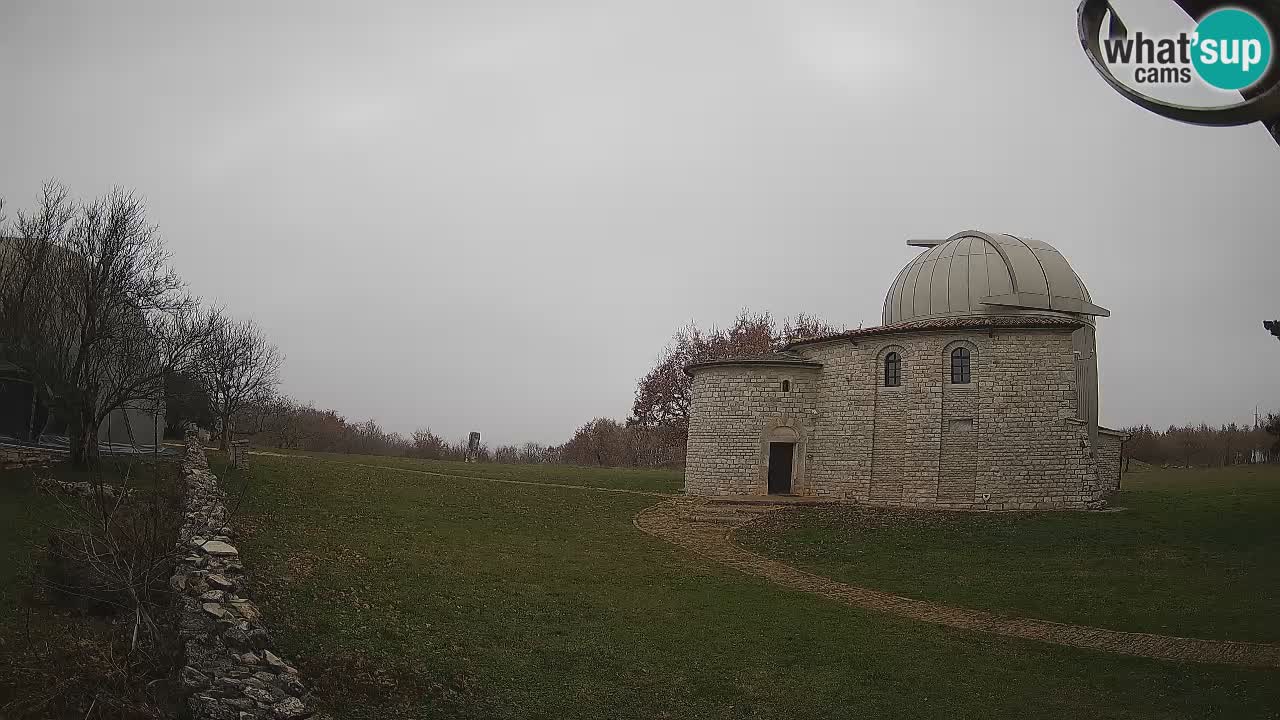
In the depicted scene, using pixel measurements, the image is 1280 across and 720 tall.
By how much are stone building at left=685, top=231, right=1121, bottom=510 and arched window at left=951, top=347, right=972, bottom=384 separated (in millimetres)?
45

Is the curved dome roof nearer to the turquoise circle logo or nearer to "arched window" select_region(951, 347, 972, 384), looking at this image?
"arched window" select_region(951, 347, 972, 384)

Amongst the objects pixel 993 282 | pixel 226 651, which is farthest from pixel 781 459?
pixel 226 651

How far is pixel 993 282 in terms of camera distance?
958 inches

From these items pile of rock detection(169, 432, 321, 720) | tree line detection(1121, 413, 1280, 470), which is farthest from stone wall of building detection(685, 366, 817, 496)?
tree line detection(1121, 413, 1280, 470)

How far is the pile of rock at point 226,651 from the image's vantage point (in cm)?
660

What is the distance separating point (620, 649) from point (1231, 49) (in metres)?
8.95

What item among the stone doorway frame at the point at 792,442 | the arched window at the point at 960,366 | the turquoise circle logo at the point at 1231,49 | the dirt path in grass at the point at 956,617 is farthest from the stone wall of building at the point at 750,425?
the turquoise circle logo at the point at 1231,49

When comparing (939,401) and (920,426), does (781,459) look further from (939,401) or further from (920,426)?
(939,401)

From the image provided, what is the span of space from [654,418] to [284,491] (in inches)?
1054

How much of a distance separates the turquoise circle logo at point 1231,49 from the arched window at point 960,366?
22.0 meters

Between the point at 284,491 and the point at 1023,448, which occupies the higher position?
the point at 1023,448

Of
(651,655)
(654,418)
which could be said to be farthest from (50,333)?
(654,418)

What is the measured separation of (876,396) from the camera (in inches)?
977

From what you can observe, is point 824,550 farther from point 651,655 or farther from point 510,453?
point 510,453
